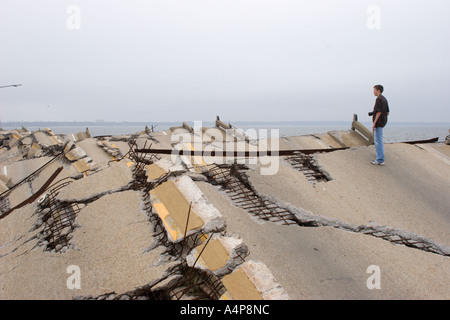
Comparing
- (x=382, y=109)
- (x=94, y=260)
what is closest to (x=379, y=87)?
(x=382, y=109)

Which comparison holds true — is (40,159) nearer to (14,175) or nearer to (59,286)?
(14,175)

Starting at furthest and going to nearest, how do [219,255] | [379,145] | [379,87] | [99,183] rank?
[379,87]
[379,145]
[99,183]
[219,255]

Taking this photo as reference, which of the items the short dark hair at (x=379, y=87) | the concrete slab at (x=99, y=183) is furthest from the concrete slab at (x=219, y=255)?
the short dark hair at (x=379, y=87)

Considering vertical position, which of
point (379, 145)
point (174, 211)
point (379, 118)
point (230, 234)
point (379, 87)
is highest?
point (379, 87)

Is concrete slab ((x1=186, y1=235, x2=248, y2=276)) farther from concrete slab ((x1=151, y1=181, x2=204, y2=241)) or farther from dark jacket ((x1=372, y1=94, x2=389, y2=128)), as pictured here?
dark jacket ((x1=372, y1=94, x2=389, y2=128))

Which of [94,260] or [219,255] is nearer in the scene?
[219,255]

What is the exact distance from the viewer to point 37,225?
3053 mm

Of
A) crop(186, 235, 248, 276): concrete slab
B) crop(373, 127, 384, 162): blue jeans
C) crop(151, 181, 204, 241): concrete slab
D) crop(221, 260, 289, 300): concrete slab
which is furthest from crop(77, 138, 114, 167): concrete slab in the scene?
crop(373, 127, 384, 162): blue jeans

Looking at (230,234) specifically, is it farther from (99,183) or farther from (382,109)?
(382,109)

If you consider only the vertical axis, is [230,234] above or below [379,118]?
below

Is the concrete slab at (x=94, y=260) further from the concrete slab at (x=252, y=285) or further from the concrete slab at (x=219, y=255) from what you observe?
the concrete slab at (x=252, y=285)

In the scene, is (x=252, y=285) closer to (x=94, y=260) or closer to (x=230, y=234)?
(x=230, y=234)

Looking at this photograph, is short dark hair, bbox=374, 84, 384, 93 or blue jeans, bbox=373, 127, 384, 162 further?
short dark hair, bbox=374, 84, 384, 93

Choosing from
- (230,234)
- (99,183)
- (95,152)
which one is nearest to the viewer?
(230,234)
